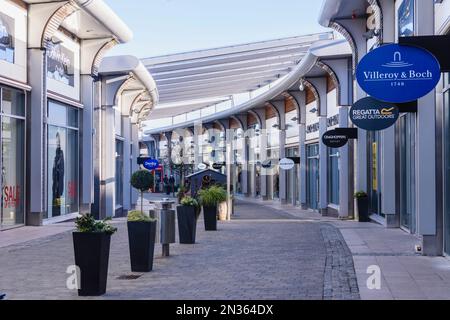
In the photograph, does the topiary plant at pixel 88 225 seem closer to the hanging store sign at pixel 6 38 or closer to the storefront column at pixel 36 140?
the hanging store sign at pixel 6 38

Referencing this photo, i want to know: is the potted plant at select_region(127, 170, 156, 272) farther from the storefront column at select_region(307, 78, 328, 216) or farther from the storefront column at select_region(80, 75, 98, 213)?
the storefront column at select_region(307, 78, 328, 216)

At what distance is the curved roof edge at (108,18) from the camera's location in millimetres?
17859

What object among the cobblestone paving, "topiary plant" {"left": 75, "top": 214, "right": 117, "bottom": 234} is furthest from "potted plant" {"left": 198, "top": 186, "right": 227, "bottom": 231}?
"topiary plant" {"left": 75, "top": 214, "right": 117, "bottom": 234}

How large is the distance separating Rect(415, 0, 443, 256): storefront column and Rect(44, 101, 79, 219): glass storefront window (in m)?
11.5

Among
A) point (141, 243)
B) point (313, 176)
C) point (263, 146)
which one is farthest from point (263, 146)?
point (141, 243)

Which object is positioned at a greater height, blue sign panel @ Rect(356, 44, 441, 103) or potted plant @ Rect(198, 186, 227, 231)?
blue sign panel @ Rect(356, 44, 441, 103)

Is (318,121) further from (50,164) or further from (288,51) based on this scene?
(50,164)

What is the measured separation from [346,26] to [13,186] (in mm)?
11277

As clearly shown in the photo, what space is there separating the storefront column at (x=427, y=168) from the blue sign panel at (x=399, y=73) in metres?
2.03

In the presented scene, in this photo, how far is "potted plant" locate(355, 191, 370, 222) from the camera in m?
20.0

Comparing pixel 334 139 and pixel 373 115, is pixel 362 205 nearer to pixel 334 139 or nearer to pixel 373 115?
pixel 334 139

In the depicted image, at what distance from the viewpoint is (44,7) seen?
1742 centimetres

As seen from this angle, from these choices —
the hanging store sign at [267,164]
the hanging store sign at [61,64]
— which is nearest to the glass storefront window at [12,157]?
the hanging store sign at [61,64]
